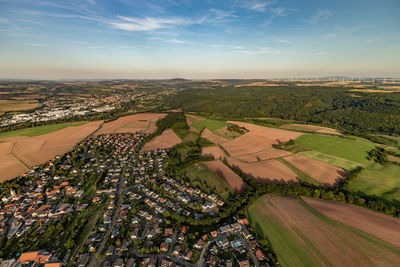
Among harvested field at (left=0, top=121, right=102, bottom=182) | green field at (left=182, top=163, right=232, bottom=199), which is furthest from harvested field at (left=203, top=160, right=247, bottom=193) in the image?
harvested field at (left=0, top=121, right=102, bottom=182)

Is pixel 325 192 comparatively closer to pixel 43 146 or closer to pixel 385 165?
pixel 385 165

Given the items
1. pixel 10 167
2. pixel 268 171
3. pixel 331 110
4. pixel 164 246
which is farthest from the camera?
pixel 331 110

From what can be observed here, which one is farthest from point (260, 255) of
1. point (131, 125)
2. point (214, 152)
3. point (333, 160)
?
point (131, 125)

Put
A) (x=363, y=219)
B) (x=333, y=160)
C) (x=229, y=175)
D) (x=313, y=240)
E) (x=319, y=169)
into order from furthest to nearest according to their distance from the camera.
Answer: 1. (x=333, y=160)
2. (x=319, y=169)
3. (x=229, y=175)
4. (x=363, y=219)
5. (x=313, y=240)

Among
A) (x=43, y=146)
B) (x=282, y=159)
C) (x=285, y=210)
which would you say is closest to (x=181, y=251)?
(x=285, y=210)

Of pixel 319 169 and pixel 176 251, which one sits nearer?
pixel 176 251

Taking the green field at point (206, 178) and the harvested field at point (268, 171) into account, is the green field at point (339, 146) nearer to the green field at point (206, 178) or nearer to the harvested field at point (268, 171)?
the harvested field at point (268, 171)

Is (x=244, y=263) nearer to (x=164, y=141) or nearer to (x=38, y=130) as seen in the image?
(x=164, y=141)
